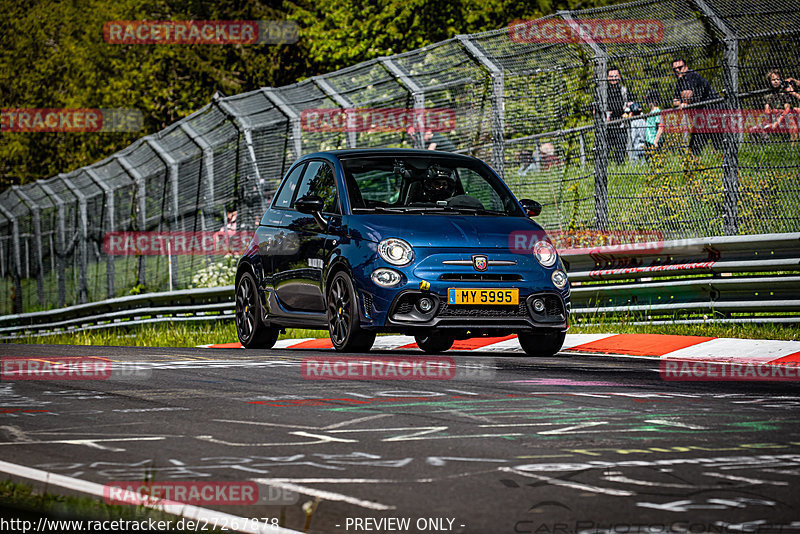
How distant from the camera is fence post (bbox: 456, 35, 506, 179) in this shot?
15.8 m

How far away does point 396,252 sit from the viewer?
10758 millimetres

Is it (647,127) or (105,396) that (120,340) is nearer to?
(647,127)

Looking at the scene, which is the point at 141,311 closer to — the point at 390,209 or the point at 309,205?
the point at 309,205

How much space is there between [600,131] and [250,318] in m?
4.27

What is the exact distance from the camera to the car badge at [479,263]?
10.8 m

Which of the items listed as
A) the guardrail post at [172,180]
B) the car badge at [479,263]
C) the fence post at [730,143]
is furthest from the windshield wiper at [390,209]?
the guardrail post at [172,180]

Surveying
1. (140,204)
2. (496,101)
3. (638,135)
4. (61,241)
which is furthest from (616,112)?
(61,241)

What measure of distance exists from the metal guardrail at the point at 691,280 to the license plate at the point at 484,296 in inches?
109

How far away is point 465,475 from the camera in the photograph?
18.1 feet

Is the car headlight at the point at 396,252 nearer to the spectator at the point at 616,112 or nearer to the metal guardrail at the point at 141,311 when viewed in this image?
the spectator at the point at 616,112

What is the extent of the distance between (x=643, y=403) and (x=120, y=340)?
12.7 metres

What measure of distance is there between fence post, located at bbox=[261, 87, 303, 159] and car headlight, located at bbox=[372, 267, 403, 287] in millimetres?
8232

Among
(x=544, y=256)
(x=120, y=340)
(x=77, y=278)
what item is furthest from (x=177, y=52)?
(x=544, y=256)

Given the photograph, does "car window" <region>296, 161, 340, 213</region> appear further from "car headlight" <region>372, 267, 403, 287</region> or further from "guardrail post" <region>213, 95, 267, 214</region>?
"guardrail post" <region>213, 95, 267, 214</region>
